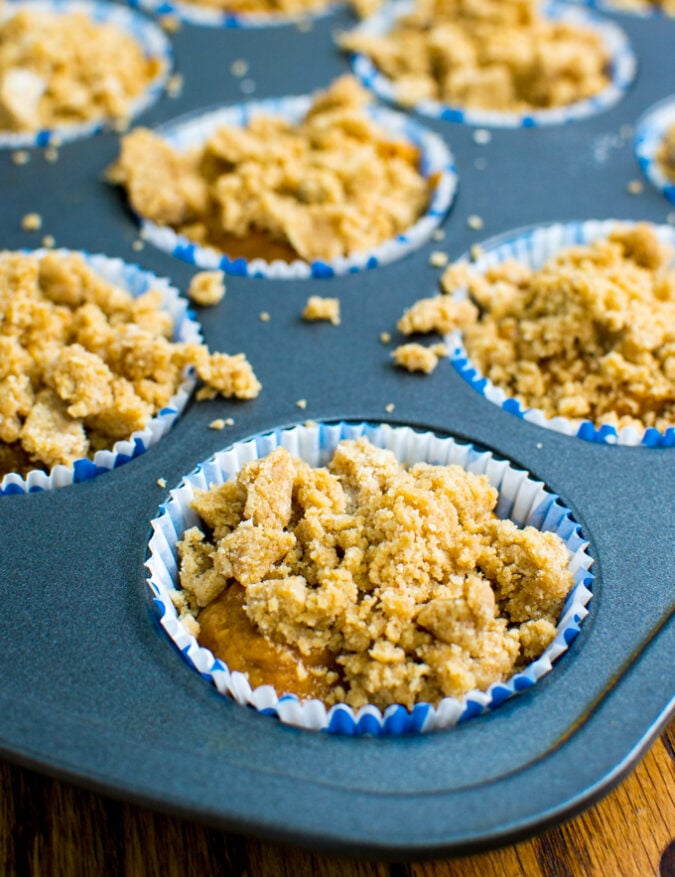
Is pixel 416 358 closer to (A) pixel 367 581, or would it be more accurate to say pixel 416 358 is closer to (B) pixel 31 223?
(A) pixel 367 581

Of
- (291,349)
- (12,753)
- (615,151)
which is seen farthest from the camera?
(615,151)

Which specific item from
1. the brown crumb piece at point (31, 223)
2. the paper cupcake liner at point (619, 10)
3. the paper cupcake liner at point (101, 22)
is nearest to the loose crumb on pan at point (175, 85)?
the paper cupcake liner at point (101, 22)

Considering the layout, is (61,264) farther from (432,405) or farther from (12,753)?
(12,753)

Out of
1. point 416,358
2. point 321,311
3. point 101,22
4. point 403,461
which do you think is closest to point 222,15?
point 101,22

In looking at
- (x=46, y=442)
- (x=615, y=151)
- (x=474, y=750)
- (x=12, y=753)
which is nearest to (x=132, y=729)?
(x=12, y=753)

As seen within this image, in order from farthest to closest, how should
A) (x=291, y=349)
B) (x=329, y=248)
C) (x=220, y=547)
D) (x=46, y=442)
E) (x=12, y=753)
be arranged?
1. (x=329, y=248)
2. (x=291, y=349)
3. (x=46, y=442)
4. (x=220, y=547)
5. (x=12, y=753)

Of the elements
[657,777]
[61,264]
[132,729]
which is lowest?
[657,777]

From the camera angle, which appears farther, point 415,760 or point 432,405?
point 432,405

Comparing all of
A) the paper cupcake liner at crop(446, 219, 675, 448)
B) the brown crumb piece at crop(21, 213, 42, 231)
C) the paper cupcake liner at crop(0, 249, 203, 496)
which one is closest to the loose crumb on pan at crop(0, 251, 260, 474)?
the paper cupcake liner at crop(0, 249, 203, 496)

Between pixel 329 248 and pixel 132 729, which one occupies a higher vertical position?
pixel 329 248
